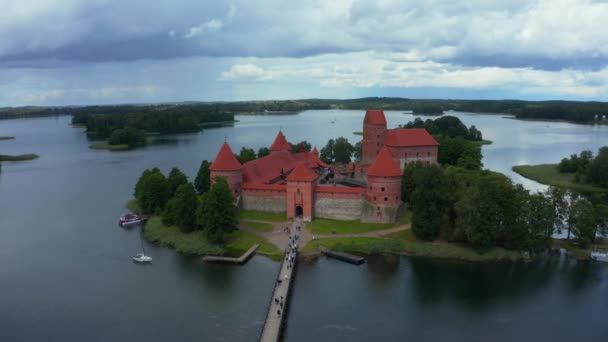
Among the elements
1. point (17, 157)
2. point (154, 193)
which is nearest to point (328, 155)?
point (154, 193)

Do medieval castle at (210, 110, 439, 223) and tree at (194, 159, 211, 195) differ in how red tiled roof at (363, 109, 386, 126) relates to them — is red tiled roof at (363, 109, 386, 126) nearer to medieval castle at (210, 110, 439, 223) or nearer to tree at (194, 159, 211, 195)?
medieval castle at (210, 110, 439, 223)

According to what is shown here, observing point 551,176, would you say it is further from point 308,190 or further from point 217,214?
point 217,214

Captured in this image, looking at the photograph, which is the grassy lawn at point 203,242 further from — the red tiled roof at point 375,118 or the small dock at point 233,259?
the red tiled roof at point 375,118

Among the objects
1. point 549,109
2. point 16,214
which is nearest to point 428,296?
point 16,214

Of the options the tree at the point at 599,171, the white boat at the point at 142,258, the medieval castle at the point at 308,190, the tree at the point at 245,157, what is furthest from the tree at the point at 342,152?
the white boat at the point at 142,258

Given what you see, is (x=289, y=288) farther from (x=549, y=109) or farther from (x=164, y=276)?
(x=549, y=109)
